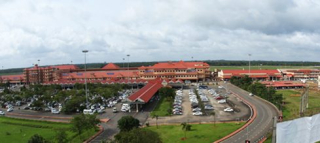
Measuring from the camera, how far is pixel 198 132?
909 inches

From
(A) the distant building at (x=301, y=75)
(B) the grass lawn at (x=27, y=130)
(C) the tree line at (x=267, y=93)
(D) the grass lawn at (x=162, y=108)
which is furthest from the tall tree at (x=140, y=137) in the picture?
(A) the distant building at (x=301, y=75)

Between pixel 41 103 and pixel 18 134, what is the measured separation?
36.5 feet

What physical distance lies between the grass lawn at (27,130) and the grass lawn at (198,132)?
7627 millimetres

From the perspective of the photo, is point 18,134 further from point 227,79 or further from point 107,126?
point 227,79

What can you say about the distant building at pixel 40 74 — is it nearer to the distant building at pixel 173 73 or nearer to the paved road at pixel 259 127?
the distant building at pixel 173 73

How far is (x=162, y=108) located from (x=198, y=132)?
13.1 m

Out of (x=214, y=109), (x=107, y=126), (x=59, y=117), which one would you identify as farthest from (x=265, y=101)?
(x=59, y=117)

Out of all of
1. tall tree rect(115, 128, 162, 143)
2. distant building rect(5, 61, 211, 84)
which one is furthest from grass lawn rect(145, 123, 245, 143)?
distant building rect(5, 61, 211, 84)

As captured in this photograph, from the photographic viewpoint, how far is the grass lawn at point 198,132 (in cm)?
2114

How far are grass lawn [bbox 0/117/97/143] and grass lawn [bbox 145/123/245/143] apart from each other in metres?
7.63

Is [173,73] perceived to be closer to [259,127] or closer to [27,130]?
[27,130]

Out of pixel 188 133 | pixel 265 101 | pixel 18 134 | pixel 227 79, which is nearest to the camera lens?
pixel 188 133

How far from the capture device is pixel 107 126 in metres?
27.9

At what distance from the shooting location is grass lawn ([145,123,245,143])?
69.4 feet
